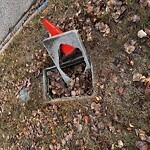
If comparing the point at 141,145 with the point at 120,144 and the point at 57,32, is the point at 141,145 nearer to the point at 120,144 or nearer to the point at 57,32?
the point at 120,144

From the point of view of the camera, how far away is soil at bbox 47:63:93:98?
4398 mm

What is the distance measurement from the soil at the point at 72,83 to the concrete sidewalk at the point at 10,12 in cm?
170

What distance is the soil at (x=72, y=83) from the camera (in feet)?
14.4

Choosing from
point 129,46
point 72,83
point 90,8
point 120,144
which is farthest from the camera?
point 90,8

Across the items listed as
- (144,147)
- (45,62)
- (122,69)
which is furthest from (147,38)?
(45,62)

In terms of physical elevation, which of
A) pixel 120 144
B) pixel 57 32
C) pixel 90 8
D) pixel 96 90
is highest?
pixel 90 8

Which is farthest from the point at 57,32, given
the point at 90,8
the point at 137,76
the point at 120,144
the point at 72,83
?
the point at 120,144

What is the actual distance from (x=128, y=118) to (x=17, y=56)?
104 inches

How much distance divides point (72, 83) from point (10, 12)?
2.55m

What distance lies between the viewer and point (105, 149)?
12.9ft

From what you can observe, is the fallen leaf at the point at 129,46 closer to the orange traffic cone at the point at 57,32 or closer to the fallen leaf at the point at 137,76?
the fallen leaf at the point at 137,76

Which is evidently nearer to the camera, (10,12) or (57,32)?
(57,32)

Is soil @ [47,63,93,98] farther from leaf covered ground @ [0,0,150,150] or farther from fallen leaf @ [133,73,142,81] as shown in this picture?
fallen leaf @ [133,73,142,81]

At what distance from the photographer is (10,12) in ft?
20.7
